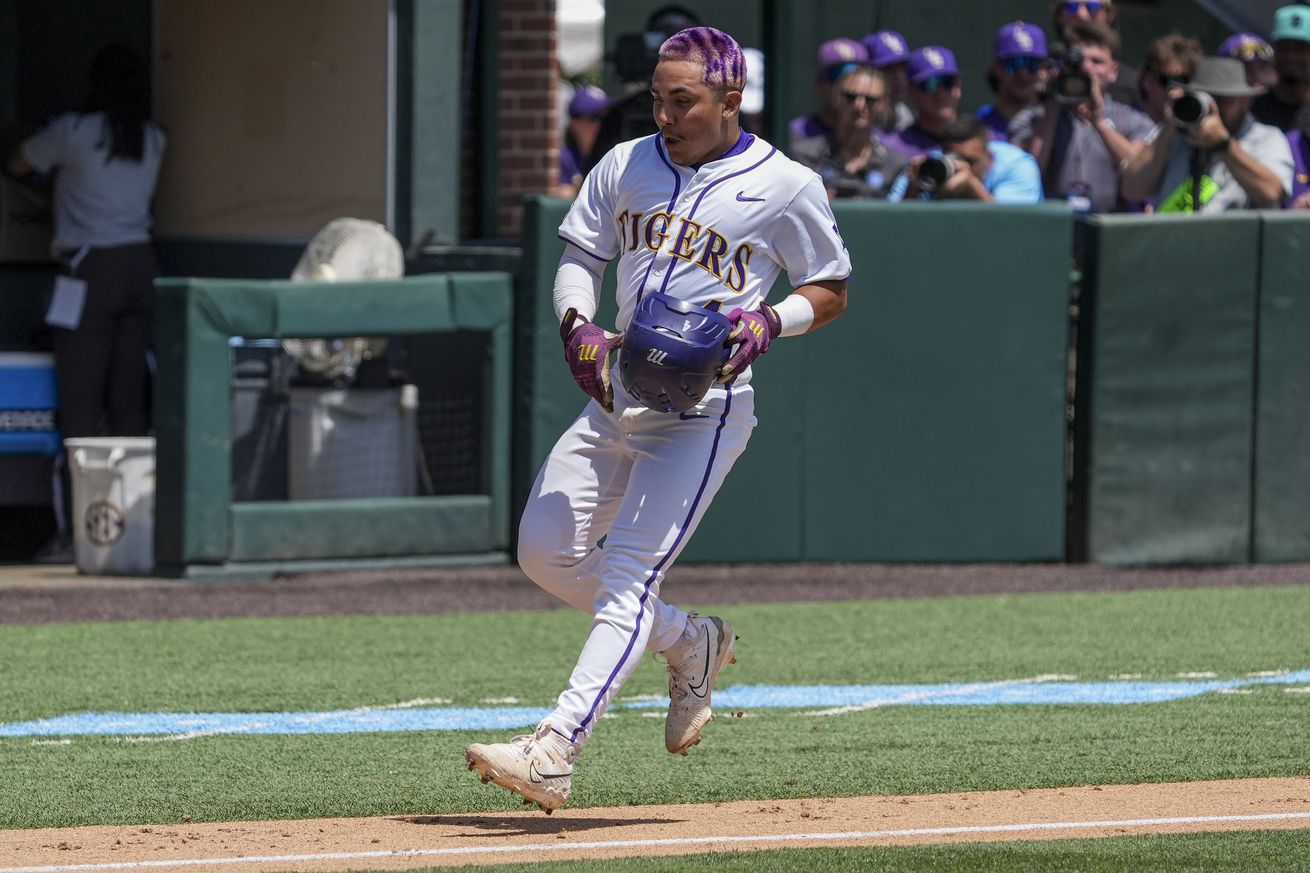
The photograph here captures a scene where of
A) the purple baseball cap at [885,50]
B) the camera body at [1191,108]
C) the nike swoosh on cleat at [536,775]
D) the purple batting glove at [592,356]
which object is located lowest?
the nike swoosh on cleat at [536,775]

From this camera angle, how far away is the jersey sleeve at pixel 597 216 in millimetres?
5539

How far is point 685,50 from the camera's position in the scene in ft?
17.6

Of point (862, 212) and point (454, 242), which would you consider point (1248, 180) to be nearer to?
point (862, 212)

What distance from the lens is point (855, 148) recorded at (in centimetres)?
1116

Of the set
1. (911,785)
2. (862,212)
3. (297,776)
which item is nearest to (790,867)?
(911,785)

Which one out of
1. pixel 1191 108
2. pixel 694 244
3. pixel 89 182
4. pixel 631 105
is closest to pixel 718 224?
pixel 694 244

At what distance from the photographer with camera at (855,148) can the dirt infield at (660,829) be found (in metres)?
5.78

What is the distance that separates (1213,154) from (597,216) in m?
6.09

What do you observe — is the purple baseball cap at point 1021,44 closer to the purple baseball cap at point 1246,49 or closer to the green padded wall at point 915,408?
the purple baseball cap at point 1246,49

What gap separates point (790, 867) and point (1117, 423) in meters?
6.53

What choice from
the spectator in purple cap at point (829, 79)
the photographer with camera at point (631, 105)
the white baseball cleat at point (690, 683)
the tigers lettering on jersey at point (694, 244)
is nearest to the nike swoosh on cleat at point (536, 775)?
the white baseball cleat at point (690, 683)

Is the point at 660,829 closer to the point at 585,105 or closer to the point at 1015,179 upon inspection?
the point at 1015,179

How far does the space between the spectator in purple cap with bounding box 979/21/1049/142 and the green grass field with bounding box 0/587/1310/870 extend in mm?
3088

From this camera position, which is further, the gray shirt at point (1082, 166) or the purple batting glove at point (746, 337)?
the gray shirt at point (1082, 166)
